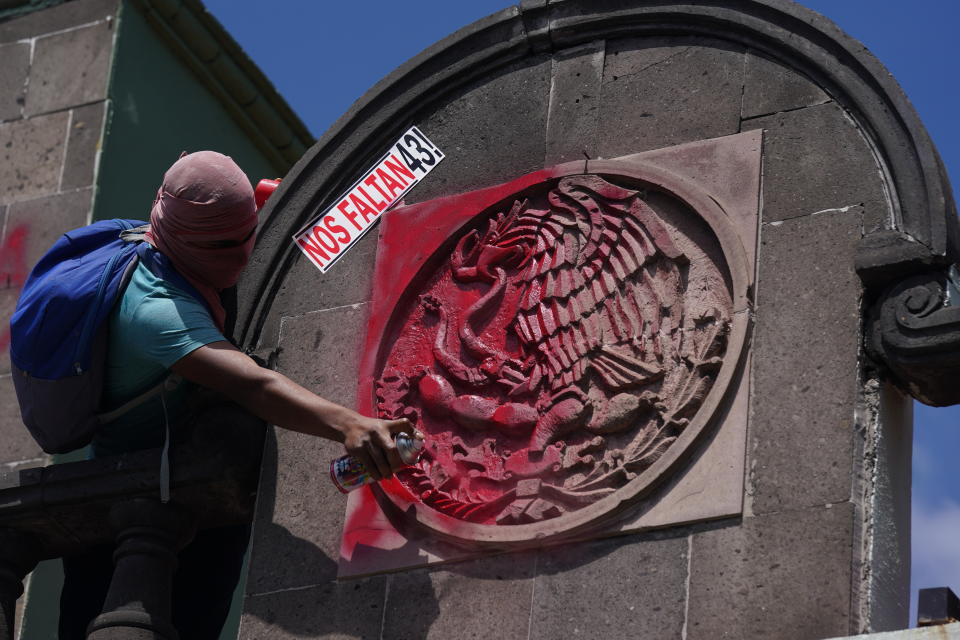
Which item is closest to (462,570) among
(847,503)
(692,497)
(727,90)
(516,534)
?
(516,534)

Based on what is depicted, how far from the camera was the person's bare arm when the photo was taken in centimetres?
650

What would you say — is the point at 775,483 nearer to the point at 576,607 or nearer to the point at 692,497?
the point at 692,497

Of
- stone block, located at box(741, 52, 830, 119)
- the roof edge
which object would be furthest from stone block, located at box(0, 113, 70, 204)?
stone block, located at box(741, 52, 830, 119)

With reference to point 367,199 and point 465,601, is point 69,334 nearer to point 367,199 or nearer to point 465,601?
point 367,199

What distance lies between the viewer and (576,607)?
6363mm

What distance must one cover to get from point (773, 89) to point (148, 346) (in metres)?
2.37

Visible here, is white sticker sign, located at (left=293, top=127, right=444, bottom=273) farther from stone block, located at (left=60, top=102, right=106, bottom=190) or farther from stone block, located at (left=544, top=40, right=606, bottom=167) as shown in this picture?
stone block, located at (left=60, top=102, right=106, bottom=190)

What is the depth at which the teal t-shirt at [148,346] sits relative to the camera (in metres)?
6.96

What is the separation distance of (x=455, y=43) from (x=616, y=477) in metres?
2.16

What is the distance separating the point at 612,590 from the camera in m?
6.33

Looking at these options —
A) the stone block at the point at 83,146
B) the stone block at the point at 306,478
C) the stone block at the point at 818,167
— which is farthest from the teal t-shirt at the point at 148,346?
the stone block at the point at 83,146

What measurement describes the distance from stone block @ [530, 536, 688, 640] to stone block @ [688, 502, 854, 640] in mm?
75

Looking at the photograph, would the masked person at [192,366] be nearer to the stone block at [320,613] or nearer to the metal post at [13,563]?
the metal post at [13,563]

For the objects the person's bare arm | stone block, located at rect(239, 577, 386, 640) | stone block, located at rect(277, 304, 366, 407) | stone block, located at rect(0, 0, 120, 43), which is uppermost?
stone block, located at rect(0, 0, 120, 43)
